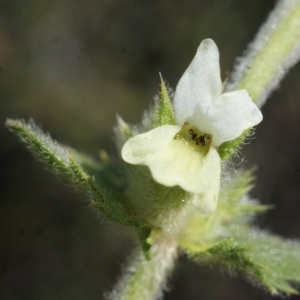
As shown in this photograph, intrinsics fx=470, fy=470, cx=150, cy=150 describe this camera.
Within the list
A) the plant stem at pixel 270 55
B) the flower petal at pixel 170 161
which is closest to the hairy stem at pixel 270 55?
the plant stem at pixel 270 55

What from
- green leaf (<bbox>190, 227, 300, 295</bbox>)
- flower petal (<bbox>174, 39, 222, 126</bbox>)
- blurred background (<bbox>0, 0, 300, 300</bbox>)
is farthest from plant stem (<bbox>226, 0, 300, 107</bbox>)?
blurred background (<bbox>0, 0, 300, 300</bbox>)

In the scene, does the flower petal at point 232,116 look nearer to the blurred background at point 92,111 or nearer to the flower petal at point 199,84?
the flower petal at point 199,84

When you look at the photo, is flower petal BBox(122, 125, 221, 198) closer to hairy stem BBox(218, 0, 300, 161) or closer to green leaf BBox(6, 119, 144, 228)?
green leaf BBox(6, 119, 144, 228)

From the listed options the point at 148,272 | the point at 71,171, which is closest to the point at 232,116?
the point at 71,171

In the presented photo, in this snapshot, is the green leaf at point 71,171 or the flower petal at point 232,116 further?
the green leaf at point 71,171

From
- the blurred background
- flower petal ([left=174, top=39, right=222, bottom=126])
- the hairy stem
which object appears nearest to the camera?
flower petal ([left=174, top=39, right=222, bottom=126])

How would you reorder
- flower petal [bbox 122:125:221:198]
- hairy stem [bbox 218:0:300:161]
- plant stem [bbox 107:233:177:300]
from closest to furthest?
flower petal [bbox 122:125:221:198]
hairy stem [bbox 218:0:300:161]
plant stem [bbox 107:233:177:300]

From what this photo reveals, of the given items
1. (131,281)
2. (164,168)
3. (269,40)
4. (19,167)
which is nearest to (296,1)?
(269,40)
